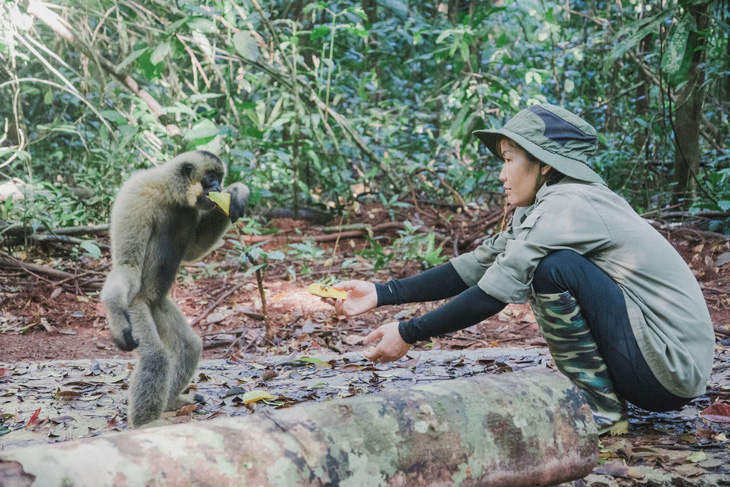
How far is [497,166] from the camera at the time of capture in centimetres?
A: 1023

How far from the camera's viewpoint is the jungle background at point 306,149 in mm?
6402

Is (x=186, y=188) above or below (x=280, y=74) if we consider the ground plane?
below

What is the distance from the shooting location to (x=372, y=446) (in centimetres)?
206

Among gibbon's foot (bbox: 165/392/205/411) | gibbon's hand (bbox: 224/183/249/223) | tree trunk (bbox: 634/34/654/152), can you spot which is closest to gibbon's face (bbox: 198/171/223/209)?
gibbon's hand (bbox: 224/183/249/223)

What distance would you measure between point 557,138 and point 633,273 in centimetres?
68

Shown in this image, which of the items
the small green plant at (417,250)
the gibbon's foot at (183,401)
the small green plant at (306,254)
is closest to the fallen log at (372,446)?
the gibbon's foot at (183,401)

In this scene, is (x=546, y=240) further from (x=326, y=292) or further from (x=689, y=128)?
(x=689, y=128)

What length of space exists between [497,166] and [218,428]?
8.83 meters

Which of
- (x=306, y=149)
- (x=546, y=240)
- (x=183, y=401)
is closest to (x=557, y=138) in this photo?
(x=546, y=240)

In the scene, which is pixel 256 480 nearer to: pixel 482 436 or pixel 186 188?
pixel 482 436

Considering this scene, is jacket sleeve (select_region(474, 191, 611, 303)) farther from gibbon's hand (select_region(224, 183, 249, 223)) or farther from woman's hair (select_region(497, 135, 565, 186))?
gibbon's hand (select_region(224, 183, 249, 223))

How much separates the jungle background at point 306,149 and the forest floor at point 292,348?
0.04 metres

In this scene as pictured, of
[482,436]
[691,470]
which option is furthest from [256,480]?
[691,470]

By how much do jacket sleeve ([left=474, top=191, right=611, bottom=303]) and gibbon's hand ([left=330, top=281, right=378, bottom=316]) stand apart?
0.78 m
